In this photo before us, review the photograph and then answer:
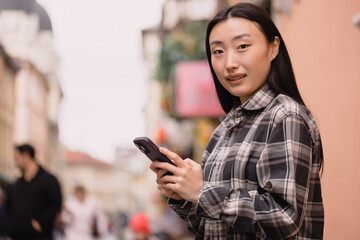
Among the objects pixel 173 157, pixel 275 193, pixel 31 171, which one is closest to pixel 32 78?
pixel 31 171

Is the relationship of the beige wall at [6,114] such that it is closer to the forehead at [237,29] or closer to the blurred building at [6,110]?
the blurred building at [6,110]

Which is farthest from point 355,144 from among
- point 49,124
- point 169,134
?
point 49,124

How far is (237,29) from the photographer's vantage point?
6.97ft

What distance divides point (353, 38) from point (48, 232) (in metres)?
3.60

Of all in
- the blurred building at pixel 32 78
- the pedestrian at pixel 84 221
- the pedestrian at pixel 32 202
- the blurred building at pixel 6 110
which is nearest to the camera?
the pedestrian at pixel 32 202

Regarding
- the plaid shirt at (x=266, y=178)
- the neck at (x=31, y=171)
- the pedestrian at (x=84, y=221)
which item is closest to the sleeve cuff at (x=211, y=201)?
the plaid shirt at (x=266, y=178)

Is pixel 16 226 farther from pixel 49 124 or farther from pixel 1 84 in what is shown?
pixel 49 124

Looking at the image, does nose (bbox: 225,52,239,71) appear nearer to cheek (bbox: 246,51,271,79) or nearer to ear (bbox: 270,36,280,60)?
cheek (bbox: 246,51,271,79)

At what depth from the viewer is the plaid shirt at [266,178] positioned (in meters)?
1.85

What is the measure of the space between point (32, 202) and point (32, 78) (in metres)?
53.6

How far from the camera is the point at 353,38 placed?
396 cm

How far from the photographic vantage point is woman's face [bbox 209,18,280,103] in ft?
6.97

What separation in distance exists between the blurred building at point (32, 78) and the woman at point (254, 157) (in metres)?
42.2

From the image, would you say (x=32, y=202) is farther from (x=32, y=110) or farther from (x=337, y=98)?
(x=32, y=110)
